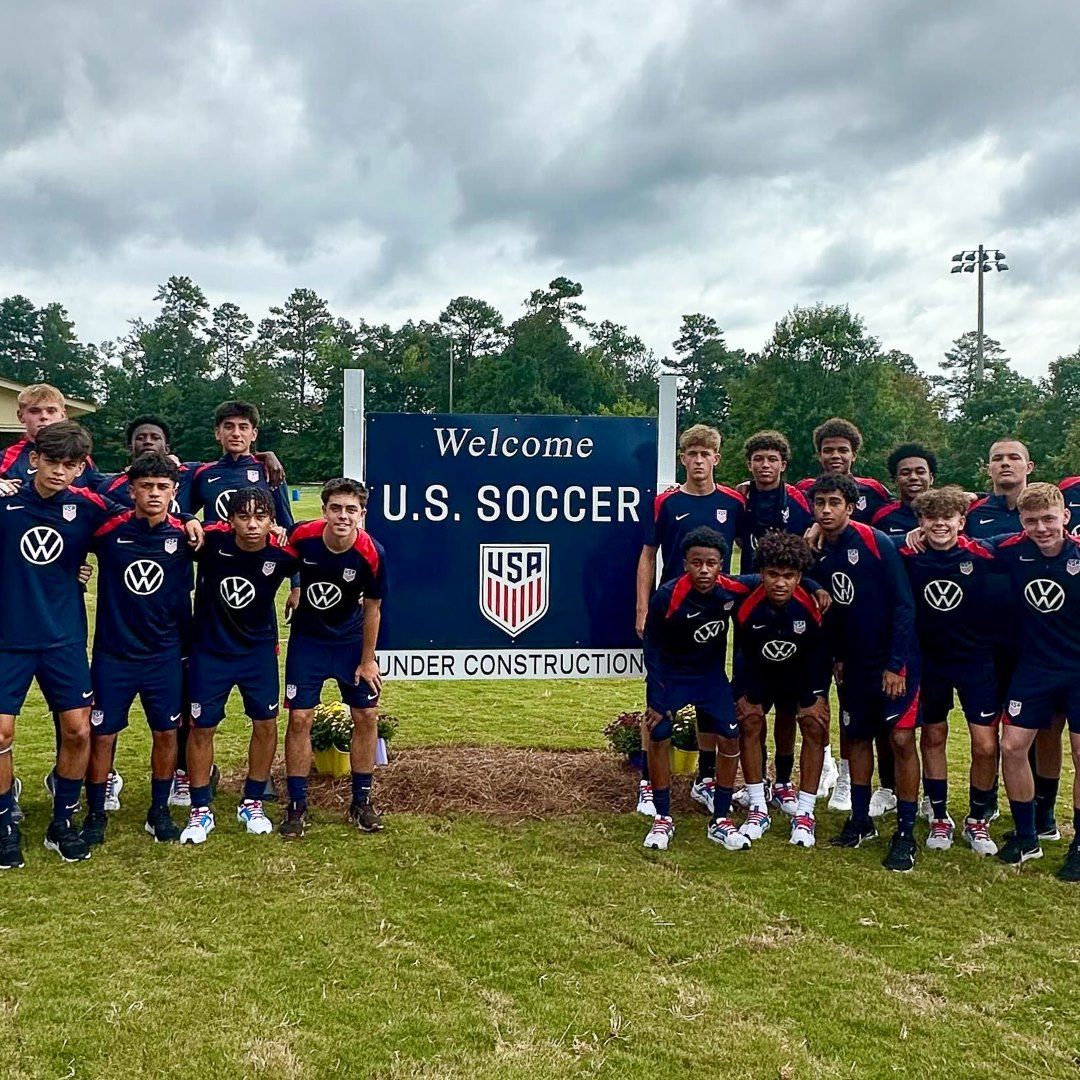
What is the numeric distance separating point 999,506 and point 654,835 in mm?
2625

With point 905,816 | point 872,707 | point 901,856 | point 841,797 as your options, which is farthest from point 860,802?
point 841,797

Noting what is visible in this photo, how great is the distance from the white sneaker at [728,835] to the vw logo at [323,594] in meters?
2.24

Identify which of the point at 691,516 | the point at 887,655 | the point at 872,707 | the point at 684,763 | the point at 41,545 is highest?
the point at 691,516

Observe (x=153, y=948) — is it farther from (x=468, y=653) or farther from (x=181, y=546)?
(x=468, y=653)

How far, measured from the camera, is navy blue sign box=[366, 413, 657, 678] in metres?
5.29

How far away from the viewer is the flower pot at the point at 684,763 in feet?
18.8

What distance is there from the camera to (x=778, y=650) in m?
4.54

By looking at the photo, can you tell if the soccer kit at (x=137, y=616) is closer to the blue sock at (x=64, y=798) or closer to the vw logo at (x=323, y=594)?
the blue sock at (x=64, y=798)

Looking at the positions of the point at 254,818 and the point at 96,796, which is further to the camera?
the point at 254,818

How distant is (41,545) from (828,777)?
181 inches

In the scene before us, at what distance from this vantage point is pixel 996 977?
129 inches

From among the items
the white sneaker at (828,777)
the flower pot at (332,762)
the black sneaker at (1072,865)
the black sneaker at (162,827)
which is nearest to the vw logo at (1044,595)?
the black sneaker at (1072,865)

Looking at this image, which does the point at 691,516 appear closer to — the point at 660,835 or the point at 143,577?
the point at 660,835

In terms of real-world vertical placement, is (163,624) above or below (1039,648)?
above
